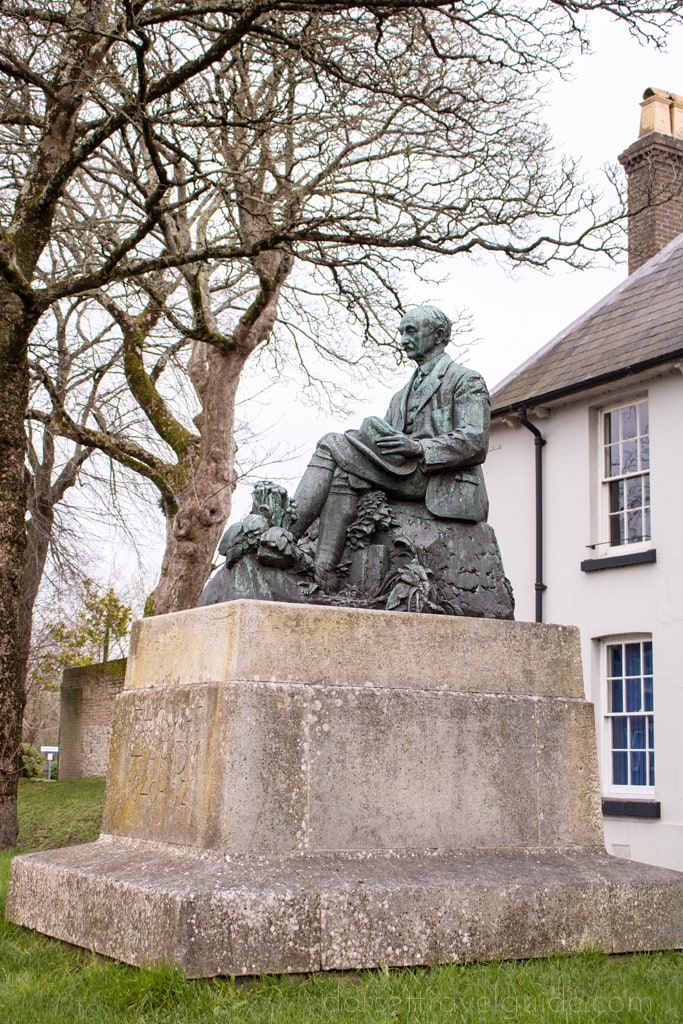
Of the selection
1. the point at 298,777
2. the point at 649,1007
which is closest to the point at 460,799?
the point at 298,777

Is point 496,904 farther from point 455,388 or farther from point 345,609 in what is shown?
point 455,388

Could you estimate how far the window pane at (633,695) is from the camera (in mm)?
16875

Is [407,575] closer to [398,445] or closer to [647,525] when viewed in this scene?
[398,445]

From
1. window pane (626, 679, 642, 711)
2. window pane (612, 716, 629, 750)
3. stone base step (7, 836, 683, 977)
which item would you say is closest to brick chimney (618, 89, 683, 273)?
window pane (626, 679, 642, 711)

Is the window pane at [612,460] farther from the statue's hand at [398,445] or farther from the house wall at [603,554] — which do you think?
the statue's hand at [398,445]

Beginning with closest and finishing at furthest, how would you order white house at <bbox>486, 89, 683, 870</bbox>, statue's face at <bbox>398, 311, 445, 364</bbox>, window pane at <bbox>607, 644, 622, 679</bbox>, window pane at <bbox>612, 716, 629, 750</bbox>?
1. statue's face at <bbox>398, 311, 445, 364</bbox>
2. white house at <bbox>486, 89, 683, 870</bbox>
3. window pane at <bbox>612, 716, 629, 750</bbox>
4. window pane at <bbox>607, 644, 622, 679</bbox>

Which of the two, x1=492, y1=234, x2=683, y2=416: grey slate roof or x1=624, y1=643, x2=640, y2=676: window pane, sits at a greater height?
x1=492, y1=234, x2=683, y2=416: grey slate roof

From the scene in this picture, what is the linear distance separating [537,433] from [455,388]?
1205cm

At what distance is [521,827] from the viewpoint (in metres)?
6.32

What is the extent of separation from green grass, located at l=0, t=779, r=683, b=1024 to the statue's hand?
283cm

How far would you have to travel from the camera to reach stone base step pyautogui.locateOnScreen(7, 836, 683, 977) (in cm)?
499

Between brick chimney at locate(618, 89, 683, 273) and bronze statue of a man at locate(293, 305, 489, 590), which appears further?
brick chimney at locate(618, 89, 683, 273)

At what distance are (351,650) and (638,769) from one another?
38.6ft

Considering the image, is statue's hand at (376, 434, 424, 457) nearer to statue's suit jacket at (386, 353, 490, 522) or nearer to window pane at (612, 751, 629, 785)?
statue's suit jacket at (386, 353, 490, 522)
